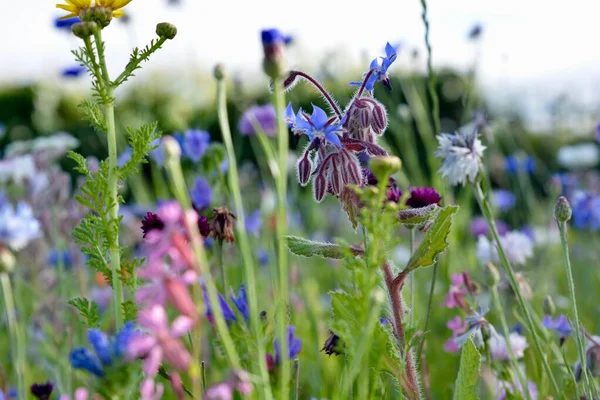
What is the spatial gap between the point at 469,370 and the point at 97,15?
0.70 meters

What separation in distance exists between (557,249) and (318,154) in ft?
9.63

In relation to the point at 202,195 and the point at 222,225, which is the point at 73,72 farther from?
the point at 222,225

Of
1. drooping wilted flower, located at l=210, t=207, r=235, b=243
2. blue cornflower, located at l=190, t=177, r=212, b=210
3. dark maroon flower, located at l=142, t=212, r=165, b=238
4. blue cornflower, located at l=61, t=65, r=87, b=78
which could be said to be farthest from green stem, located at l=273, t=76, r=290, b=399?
blue cornflower, located at l=61, t=65, r=87, b=78

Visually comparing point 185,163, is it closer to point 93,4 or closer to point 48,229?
point 48,229

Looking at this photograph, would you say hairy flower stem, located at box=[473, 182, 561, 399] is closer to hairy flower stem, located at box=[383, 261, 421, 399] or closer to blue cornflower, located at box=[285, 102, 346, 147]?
hairy flower stem, located at box=[383, 261, 421, 399]

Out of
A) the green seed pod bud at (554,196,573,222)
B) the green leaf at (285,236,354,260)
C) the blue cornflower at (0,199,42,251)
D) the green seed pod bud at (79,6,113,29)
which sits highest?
the green seed pod bud at (79,6,113,29)

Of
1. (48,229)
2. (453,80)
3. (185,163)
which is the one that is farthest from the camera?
(453,80)

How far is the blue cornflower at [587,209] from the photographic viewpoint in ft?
7.79

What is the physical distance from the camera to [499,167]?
11.7 ft

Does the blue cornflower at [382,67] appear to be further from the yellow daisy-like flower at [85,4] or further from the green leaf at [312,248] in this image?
the yellow daisy-like flower at [85,4]

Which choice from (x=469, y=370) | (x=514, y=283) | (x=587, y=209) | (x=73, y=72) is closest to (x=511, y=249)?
(x=587, y=209)

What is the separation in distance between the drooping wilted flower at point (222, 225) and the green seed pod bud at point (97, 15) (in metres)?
0.48

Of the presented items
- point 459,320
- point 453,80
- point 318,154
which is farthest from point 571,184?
point 453,80

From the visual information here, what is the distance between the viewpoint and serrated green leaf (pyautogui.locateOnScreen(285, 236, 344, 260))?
104cm
